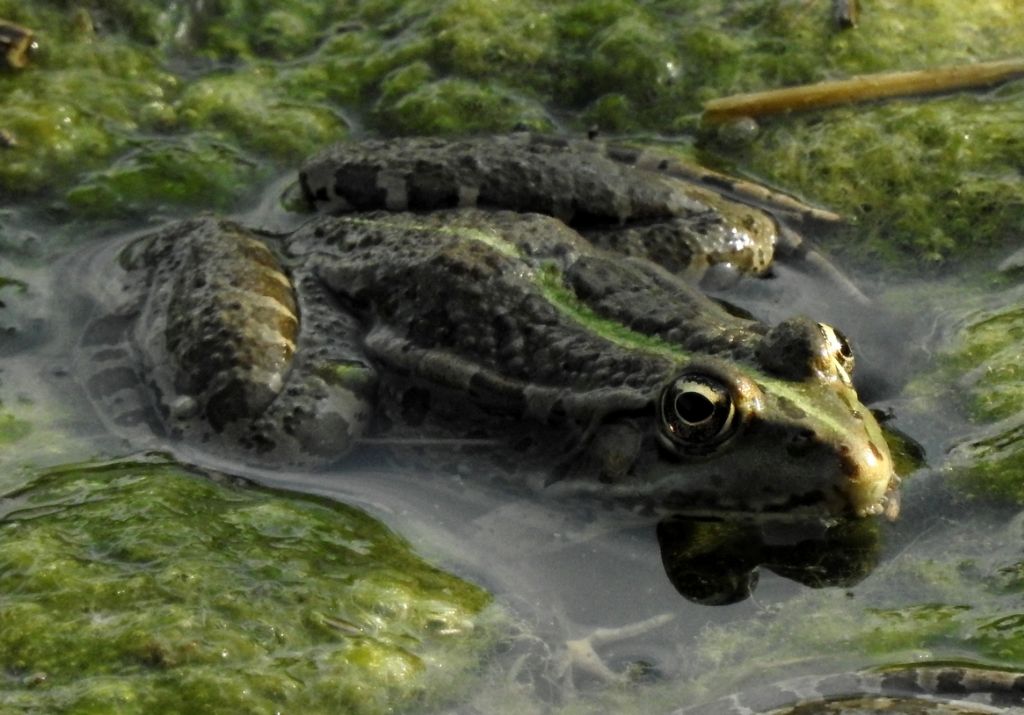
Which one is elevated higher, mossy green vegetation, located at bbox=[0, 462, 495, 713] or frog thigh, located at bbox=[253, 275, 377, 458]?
frog thigh, located at bbox=[253, 275, 377, 458]

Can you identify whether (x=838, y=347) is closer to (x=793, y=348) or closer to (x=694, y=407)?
(x=793, y=348)

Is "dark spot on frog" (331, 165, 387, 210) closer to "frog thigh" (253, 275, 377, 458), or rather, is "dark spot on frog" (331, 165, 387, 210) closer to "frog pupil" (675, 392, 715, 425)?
"frog thigh" (253, 275, 377, 458)

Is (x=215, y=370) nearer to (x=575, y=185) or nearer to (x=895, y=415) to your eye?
(x=575, y=185)

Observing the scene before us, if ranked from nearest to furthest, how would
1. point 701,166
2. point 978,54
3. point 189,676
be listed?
1. point 189,676
2. point 701,166
3. point 978,54

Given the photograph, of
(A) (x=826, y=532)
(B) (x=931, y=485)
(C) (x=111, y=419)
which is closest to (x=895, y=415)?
(B) (x=931, y=485)

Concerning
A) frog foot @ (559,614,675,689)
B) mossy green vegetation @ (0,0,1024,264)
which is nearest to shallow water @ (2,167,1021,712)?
frog foot @ (559,614,675,689)
